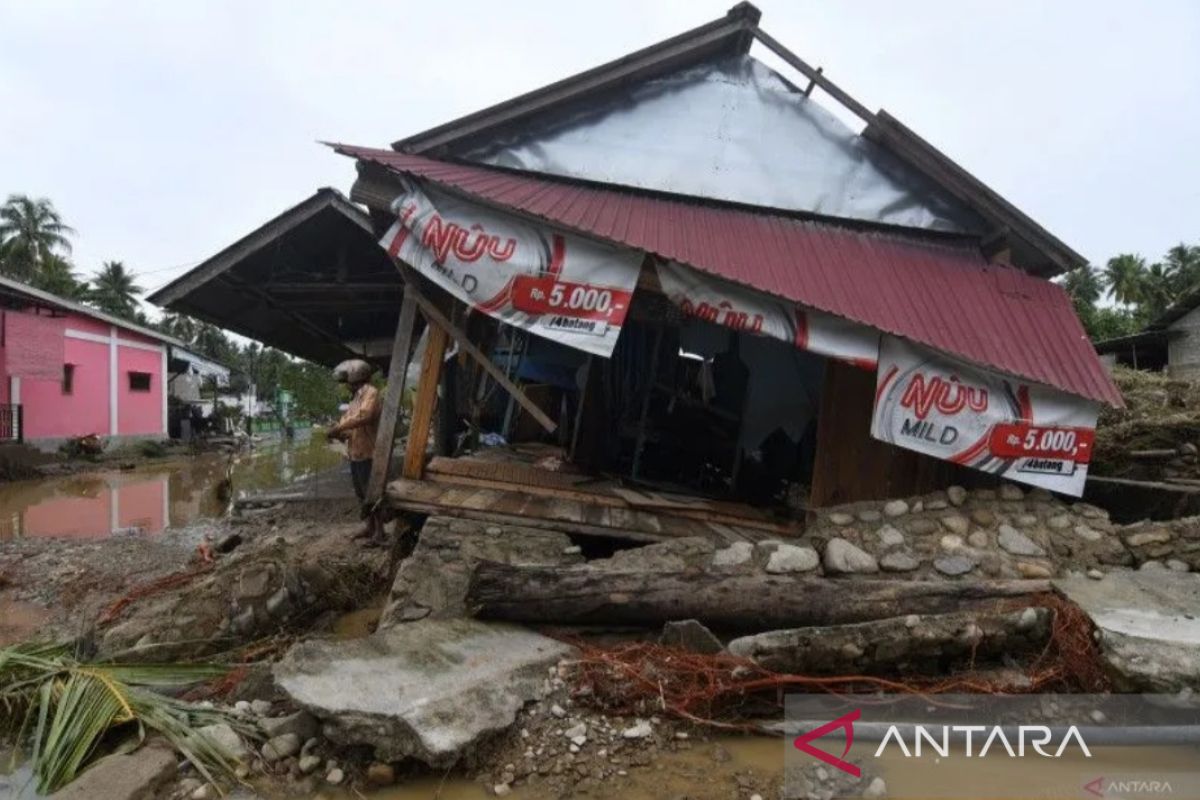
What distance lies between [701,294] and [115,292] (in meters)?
47.6

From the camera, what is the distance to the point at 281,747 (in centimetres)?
302

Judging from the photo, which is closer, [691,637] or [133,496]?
[691,637]

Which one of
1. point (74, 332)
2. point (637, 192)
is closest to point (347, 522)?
point (637, 192)

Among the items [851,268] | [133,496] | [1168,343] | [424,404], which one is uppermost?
[1168,343]

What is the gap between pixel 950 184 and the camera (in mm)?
6426

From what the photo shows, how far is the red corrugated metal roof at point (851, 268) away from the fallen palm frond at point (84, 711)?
376 cm

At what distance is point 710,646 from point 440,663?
157cm

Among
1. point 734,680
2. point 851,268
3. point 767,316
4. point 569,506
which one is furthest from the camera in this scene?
point 851,268

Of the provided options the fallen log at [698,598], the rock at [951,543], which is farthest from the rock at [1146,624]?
the rock at [951,543]

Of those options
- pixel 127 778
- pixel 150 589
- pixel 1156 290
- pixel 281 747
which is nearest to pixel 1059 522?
pixel 281 747

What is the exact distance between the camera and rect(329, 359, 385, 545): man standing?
21.0 feet

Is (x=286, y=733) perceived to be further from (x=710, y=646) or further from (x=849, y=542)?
(x=849, y=542)

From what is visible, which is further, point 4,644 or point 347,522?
point 347,522

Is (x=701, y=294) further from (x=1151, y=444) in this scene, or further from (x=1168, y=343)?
(x=1168, y=343)
